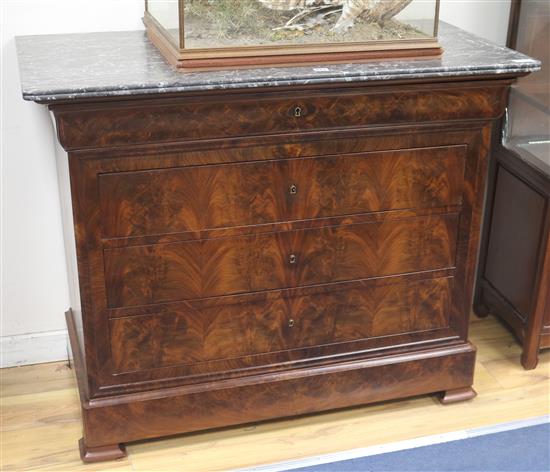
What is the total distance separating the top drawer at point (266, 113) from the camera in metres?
2.02

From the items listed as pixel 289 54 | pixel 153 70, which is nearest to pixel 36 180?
pixel 153 70

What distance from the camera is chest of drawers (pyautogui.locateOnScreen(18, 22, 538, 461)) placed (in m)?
2.08

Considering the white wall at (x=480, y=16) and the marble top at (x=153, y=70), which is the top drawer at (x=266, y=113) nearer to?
the marble top at (x=153, y=70)

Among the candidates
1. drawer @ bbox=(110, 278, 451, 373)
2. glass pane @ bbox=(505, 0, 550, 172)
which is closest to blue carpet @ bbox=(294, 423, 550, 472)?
drawer @ bbox=(110, 278, 451, 373)

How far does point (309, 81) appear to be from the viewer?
2061 millimetres

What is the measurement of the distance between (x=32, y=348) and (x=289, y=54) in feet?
4.55

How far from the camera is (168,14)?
2.16m

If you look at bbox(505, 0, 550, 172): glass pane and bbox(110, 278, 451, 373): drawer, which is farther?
bbox(505, 0, 550, 172): glass pane

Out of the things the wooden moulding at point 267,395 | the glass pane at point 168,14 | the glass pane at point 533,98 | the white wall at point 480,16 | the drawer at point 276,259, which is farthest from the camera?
the white wall at point 480,16

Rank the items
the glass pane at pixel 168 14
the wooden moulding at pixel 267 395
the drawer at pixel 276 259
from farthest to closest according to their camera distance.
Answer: the wooden moulding at pixel 267 395 < the drawer at pixel 276 259 < the glass pane at pixel 168 14

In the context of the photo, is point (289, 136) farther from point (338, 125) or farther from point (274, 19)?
point (274, 19)

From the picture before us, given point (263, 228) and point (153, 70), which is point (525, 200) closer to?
point (263, 228)

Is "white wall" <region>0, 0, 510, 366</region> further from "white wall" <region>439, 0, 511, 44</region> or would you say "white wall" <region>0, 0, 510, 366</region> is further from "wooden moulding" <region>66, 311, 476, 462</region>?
"wooden moulding" <region>66, 311, 476, 462</region>

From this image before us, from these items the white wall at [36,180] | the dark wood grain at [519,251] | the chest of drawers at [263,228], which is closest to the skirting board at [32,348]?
the white wall at [36,180]
